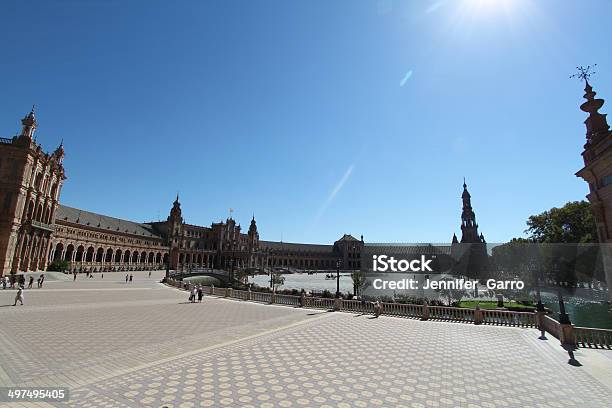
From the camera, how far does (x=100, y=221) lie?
81438 mm

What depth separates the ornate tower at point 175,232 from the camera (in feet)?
326

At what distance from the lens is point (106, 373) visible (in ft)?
26.5

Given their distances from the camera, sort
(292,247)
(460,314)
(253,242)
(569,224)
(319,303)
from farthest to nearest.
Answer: (292,247), (253,242), (569,224), (319,303), (460,314)

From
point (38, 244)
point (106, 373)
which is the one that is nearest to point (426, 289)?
point (106, 373)

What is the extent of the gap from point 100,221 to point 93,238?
10054 millimetres

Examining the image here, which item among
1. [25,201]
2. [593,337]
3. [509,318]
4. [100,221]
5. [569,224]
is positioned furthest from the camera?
[100,221]

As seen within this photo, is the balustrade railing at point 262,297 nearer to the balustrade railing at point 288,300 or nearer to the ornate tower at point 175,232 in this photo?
the balustrade railing at point 288,300

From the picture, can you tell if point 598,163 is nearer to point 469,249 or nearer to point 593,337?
point 593,337

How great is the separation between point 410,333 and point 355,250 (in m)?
138

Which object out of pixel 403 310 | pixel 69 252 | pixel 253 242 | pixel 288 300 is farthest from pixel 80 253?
pixel 403 310

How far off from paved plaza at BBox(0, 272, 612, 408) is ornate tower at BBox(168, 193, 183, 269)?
88901mm

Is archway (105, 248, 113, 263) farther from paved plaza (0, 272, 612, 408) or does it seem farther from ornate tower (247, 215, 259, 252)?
paved plaza (0, 272, 612, 408)

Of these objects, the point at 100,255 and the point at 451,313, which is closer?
the point at 451,313

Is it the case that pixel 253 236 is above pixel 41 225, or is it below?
above
